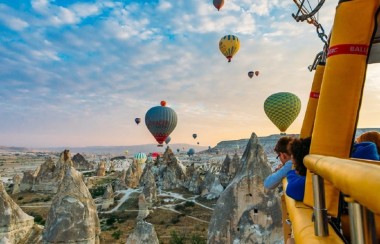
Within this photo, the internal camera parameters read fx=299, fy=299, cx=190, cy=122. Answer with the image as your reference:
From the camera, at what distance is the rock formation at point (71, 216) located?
1009cm

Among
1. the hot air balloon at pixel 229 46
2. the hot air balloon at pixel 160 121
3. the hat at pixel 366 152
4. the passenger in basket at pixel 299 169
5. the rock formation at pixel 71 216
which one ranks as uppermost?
the hot air balloon at pixel 229 46

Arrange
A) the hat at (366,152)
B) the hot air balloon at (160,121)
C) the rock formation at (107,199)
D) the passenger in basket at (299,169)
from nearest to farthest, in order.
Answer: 1. the hat at (366,152)
2. the passenger in basket at (299,169)
3. the rock formation at (107,199)
4. the hot air balloon at (160,121)

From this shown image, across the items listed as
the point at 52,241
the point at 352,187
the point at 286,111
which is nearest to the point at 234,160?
the point at 286,111

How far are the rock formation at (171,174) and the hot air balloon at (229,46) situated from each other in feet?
64.1

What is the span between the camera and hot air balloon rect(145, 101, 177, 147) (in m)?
33.4

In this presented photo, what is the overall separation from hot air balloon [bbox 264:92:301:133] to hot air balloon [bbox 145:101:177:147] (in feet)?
44.9

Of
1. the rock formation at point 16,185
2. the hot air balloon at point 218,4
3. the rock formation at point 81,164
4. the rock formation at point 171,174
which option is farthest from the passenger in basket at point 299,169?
the rock formation at point 81,164

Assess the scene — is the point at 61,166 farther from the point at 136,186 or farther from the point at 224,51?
the point at 224,51

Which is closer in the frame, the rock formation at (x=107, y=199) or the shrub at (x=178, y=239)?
the shrub at (x=178, y=239)

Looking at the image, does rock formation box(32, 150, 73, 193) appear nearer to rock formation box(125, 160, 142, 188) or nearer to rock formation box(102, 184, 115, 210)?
rock formation box(125, 160, 142, 188)

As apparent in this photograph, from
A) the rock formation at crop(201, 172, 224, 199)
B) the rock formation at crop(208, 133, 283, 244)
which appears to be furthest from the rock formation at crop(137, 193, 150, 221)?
the rock formation at crop(208, 133, 283, 244)

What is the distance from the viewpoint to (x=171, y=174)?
42344 millimetres

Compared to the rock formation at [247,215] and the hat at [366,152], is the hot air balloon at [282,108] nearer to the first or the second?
the rock formation at [247,215]

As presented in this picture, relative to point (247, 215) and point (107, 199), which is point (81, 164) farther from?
point (247, 215)
